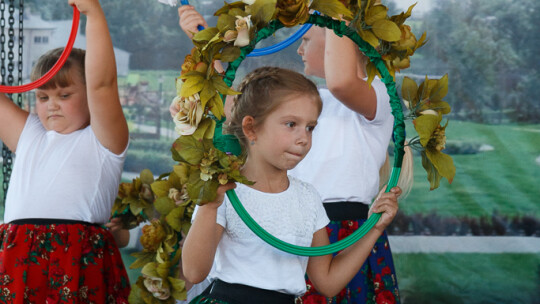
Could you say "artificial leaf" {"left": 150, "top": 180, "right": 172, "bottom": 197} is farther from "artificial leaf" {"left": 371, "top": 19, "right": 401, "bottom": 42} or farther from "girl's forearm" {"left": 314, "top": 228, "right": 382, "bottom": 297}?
"artificial leaf" {"left": 371, "top": 19, "right": 401, "bottom": 42}

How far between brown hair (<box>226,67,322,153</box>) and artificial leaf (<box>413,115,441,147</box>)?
10.7 inches

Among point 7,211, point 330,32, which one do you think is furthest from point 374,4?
point 7,211

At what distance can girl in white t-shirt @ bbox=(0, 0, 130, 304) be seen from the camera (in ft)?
7.03

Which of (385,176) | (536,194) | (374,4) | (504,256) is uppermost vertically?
(374,4)

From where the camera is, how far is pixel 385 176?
7.80ft

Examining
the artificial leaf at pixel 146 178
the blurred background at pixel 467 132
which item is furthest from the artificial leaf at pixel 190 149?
the blurred background at pixel 467 132

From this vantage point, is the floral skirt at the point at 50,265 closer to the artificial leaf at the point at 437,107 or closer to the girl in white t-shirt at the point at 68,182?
the girl in white t-shirt at the point at 68,182

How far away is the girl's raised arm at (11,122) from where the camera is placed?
7.84ft

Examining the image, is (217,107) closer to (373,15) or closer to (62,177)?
(373,15)

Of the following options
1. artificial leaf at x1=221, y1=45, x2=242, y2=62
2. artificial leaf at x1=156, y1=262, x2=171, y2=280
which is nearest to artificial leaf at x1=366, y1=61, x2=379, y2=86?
artificial leaf at x1=221, y1=45, x2=242, y2=62

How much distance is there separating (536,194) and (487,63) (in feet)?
2.31

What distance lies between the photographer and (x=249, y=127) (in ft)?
5.65

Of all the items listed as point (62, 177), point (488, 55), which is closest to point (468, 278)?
point (488, 55)

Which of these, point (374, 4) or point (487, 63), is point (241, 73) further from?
point (374, 4)
